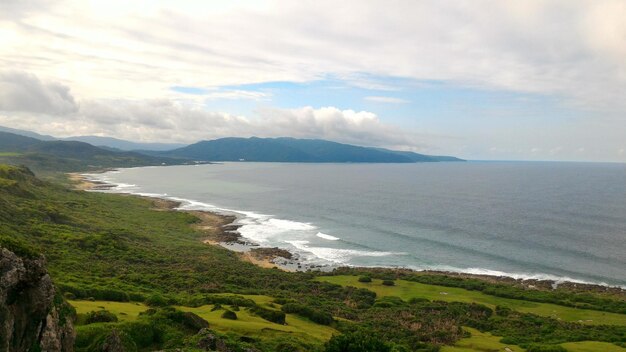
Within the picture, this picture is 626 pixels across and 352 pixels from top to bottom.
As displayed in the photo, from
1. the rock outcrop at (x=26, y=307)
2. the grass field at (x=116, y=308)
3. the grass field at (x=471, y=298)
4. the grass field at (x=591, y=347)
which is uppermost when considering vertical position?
the rock outcrop at (x=26, y=307)

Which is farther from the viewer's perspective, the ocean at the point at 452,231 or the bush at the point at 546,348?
the ocean at the point at 452,231

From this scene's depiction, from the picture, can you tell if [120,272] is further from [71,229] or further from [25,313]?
[25,313]

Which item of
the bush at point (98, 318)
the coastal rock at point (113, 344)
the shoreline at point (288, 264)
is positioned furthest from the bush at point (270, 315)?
the shoreline at point (288, 264)

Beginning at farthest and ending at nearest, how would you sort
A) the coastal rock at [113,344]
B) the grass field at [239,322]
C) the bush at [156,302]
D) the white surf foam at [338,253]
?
1. the white surf foam at [338,253]
2. the bush at [156,302]
3. the grass field at [239,322]
4. the coastal rock at [113,344]

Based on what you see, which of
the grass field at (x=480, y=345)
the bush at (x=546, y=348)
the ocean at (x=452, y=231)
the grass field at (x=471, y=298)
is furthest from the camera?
the ocean at (x=452, y=231)

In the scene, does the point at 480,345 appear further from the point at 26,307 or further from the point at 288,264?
the point at 288,264

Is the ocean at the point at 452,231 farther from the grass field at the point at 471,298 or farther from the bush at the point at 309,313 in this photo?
the bush at the point at 309,313

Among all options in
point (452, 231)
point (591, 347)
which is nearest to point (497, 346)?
point (591, 347)
